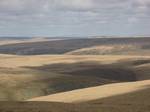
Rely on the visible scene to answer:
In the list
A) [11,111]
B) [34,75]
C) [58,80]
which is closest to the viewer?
[11,111]

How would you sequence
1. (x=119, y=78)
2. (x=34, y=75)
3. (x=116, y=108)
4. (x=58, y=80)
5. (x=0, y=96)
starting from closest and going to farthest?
(x=116, y=108) < (x=0, y=96) < (x=58, y=80) < (x=34, y=75) < (x=119, y=78)

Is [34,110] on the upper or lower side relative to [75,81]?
upper

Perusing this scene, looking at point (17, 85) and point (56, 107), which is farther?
point (17, 85)

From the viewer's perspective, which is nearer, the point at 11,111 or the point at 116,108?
the point at 11,111

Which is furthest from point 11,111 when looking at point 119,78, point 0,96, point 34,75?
point 119,78

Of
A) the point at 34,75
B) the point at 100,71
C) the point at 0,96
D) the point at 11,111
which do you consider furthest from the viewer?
the point at 100,71

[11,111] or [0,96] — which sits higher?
[11,111]

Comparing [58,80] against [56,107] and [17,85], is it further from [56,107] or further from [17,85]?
[56,107]

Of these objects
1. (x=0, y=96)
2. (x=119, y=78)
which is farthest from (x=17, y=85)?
(x=119, y=78)

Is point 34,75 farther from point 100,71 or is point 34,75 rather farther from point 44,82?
point 100,71
